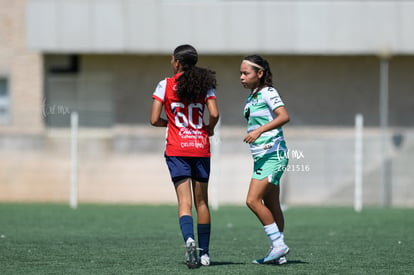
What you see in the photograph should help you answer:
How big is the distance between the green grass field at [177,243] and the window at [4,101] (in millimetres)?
7433

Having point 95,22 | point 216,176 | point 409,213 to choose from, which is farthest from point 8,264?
point 95,22

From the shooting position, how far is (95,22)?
Answer: 75.9 feet

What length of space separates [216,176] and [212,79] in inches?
487

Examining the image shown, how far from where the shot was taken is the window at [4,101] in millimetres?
24250

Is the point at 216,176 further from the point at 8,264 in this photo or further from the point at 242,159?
the point at 8,264

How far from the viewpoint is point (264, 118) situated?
320 inches

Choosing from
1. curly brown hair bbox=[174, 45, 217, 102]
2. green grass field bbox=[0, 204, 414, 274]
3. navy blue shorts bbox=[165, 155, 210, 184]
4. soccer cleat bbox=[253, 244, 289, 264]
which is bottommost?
green grass field bbox=[0, 204, 414, 274]

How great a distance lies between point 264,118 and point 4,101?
17273 mm

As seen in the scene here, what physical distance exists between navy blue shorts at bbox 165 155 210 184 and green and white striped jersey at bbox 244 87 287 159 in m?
0.46

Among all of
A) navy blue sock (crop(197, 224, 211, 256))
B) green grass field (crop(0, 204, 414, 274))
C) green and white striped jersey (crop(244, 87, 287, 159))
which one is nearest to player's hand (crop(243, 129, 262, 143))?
green and white striped jersey (crop(244, 87, 287, 159))

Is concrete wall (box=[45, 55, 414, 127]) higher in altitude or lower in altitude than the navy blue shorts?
higher

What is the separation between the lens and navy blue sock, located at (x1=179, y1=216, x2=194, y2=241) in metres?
7.91

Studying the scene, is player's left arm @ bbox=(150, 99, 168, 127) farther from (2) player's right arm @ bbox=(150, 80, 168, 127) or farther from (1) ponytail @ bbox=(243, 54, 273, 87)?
(1) ponytail @ bbox=(243, 54, 273, 87)

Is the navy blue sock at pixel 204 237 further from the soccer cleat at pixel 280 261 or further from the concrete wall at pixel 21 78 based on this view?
the concrete wall at pixel 21 78
